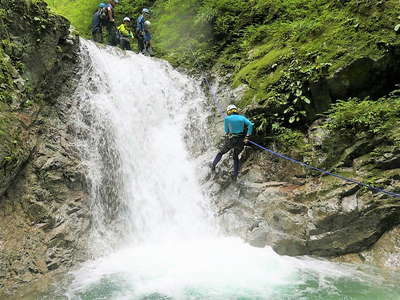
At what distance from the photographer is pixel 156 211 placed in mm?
8609

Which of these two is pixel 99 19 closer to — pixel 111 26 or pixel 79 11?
pixel 111 26

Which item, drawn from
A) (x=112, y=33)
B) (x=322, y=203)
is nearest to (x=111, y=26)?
(x=112, y=33)

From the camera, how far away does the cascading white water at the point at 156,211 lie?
19.1 ft

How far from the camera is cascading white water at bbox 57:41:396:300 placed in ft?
19.1

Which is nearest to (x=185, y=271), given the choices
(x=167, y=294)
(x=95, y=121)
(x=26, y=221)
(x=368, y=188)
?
(x=167, y=294)

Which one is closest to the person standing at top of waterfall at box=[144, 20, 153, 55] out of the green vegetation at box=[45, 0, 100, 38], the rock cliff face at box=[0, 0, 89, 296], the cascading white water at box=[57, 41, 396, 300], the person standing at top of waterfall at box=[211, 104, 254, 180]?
the cascading white water at box=[57, 41, 396, 300]

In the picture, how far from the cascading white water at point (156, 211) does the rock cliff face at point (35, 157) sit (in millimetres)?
498

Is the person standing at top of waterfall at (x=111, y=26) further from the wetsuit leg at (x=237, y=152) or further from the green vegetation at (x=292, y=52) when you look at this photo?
the wetsuit leg at (x=237, y=152)

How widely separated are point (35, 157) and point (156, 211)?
3.18 meters

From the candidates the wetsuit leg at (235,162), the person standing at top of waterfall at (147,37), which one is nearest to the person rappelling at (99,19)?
the person standing at top of waterfall at (147,37)

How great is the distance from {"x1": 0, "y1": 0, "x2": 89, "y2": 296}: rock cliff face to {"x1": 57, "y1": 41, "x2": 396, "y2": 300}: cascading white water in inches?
19.6

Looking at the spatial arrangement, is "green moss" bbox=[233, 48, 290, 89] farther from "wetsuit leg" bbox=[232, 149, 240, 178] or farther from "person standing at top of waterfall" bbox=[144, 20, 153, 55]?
"person standing at top of waterfall" bbox=[144, 20, 153, 55]

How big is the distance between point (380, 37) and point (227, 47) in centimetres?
568

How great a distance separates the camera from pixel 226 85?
11016 mm
